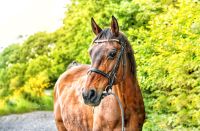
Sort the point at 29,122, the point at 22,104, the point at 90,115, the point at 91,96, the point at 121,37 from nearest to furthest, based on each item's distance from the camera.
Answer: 1. the point at 91,96
2. the point at 121,37
3. the point at 90,115
4. the point at 29,122
5. the point at 22,104

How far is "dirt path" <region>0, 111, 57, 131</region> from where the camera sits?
1657cm

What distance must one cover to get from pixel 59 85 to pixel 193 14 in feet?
8.16

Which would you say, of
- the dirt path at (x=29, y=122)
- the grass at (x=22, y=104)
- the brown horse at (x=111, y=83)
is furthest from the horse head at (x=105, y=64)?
the grass at (x=22, y=104)

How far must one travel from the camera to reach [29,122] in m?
18.5

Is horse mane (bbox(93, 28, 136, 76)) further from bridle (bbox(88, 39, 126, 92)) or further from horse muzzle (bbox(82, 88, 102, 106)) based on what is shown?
horse muzzle (bbox(82, 88, 102, 106))

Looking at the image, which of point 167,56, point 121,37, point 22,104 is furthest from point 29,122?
point 121,37

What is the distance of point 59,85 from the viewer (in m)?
7.52

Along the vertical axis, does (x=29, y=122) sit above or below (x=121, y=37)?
below

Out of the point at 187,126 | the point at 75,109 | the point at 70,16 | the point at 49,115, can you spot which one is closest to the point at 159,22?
the point at 187,126

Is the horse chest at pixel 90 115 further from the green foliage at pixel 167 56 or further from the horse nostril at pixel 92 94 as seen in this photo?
the green foliage at pixel 167 56

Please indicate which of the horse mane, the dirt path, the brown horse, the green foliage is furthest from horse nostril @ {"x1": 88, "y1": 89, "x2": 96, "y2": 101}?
the dirt path

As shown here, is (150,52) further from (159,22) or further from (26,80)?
(26,80)

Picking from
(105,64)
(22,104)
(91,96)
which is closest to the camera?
(91,96)

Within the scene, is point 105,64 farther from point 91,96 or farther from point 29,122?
point 29,122
